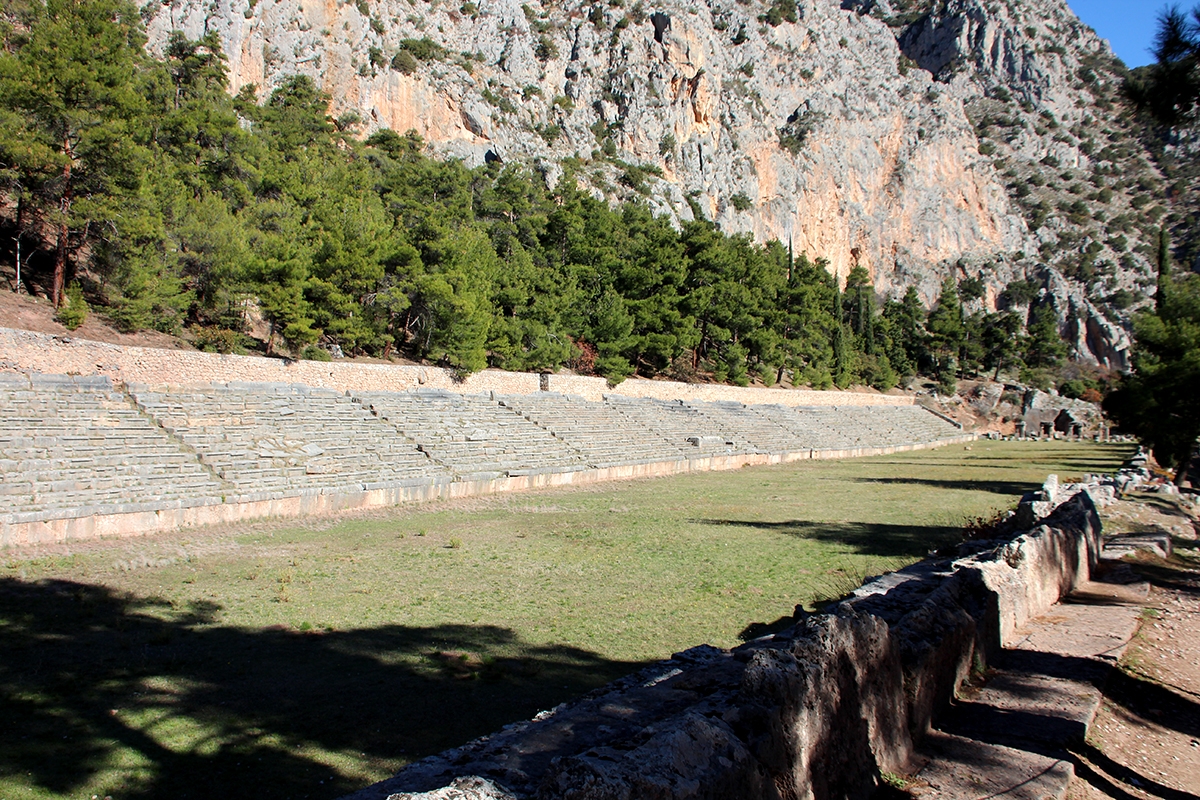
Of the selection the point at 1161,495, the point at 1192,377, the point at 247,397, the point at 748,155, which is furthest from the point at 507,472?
the point at 748,155

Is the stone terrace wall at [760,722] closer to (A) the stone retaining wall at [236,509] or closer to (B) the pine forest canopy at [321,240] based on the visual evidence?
(A) the stone retaining wall at [236,509]

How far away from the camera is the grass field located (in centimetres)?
470

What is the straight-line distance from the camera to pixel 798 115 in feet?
330

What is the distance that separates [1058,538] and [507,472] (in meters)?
14.7

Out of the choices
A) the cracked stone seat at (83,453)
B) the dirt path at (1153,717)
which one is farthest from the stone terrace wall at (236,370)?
the dirt path at (1153,717)

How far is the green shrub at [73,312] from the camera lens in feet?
64.0

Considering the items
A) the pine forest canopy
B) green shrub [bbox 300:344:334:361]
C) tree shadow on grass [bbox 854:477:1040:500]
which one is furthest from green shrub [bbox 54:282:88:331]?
tree shadow on grass [bbox 854:477:1040:500]

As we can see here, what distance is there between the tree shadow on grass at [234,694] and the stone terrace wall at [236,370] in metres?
9.46

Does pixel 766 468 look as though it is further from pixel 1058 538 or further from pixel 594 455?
pixel 1058 538

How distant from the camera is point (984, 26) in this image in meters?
125

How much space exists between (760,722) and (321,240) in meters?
29.5

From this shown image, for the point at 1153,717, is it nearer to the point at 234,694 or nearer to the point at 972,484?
the point at 234,694

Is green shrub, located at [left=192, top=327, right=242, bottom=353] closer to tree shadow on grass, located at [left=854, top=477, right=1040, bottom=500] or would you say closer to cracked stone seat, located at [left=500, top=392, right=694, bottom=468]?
cracked stone seat, located at [left=500, top=392, right=694, bottom=468]

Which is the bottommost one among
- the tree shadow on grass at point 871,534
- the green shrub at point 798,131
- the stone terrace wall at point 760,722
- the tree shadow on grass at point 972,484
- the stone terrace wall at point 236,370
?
the tree shadow on grass at point 871,534
